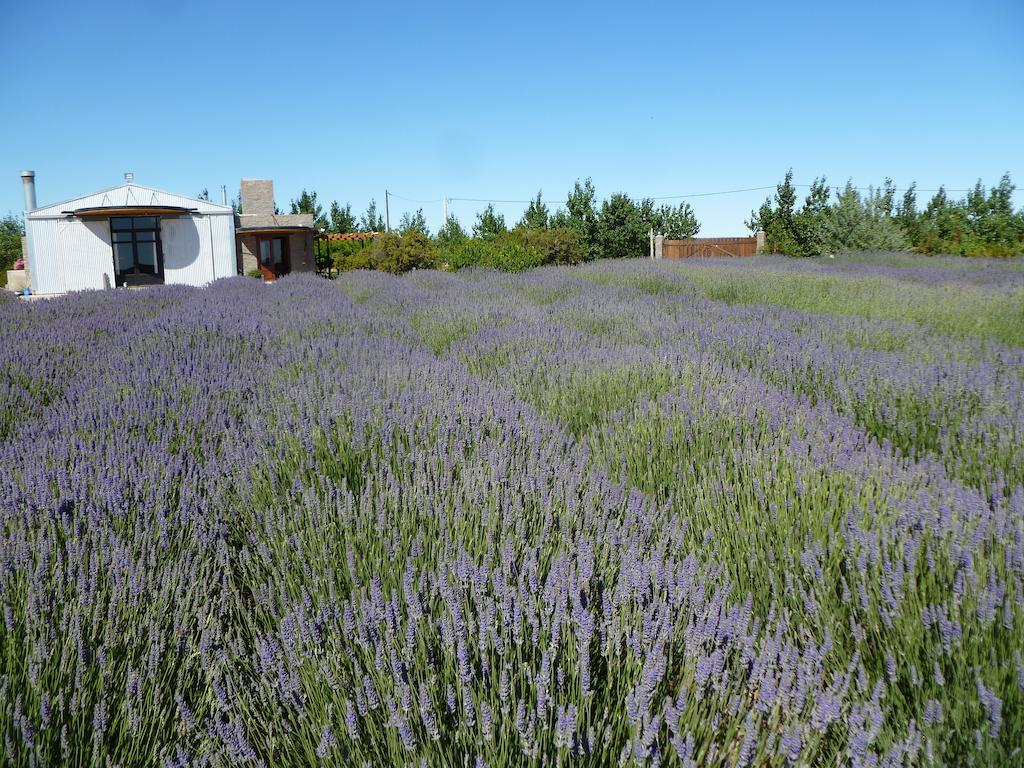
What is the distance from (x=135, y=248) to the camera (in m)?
21.6

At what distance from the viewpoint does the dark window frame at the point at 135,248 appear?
2130 centimetres

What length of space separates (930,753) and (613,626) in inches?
23.2

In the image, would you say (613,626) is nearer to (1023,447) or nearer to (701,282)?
(1023,447)

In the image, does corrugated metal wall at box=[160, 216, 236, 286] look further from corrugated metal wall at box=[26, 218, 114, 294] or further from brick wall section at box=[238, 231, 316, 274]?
brick wall section at box=[238, 231, 316, 274]

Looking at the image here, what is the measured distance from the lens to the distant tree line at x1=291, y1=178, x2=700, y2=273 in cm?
1934

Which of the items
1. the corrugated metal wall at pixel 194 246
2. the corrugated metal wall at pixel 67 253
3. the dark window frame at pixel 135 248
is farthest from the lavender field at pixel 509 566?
the corrugated metal wall at pixel 67 253

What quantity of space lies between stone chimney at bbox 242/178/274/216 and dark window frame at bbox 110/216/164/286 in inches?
218

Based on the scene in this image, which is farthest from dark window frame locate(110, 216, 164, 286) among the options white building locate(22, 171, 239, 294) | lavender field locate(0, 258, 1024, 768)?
lavender field locate(0, 258, 1024, 768)

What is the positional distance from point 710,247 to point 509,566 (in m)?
25.3

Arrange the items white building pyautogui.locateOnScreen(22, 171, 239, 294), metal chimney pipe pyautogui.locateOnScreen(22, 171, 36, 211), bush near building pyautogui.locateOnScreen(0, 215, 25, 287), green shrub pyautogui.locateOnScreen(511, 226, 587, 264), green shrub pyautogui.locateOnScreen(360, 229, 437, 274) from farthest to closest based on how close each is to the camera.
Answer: bush near building pyautogui.locateOnScreen(0, 215, 25, 287), green shrub pyautogui.locateOnScreen(511, 226, 587, 264), metal chimney pipe pyautogui.locateOnScreen(22, 171, 36, 211), white building pyautogui.locateOnScreen(22, 171, 239, 294), green shrub pyautogui.locateOnScreen(360, 229, 437, 274)

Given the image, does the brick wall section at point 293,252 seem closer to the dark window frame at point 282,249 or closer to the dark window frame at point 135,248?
the dark window frame at point 282,249

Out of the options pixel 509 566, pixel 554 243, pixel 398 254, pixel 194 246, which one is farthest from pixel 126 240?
pixel 509 566

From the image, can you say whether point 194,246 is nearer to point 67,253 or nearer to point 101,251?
point 101,251

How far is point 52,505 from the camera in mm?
1999
